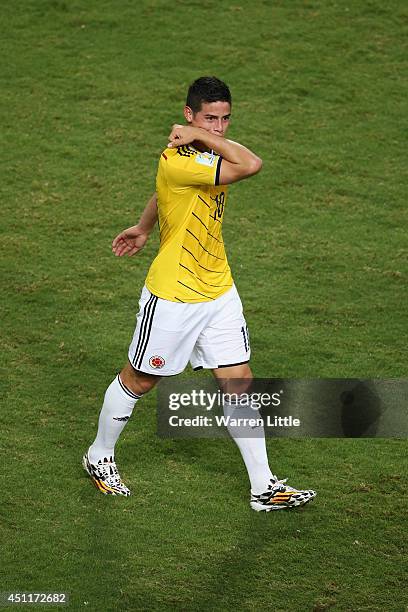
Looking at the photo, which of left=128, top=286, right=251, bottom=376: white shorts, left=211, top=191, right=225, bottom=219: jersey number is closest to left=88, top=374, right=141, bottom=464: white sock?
left=128, top=286, right=251, bottom=376: white shorts

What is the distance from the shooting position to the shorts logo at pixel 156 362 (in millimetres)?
5934

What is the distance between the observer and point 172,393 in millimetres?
7262

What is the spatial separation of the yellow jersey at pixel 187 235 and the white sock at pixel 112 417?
0.55 m

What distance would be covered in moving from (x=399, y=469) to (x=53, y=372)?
7.29ft

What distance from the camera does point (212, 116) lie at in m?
5.64

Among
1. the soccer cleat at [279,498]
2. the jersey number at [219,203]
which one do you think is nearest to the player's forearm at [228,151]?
the jersey number at [219,203]

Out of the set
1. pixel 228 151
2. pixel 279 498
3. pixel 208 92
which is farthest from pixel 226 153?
pixel 279 498

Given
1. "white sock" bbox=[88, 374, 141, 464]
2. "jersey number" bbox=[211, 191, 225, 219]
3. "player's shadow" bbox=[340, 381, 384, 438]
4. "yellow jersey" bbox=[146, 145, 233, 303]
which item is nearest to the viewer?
"yellow jersey" bbox=[146, 145, 233, 303]

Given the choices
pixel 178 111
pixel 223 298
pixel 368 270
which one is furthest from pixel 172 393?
pixel 178 111

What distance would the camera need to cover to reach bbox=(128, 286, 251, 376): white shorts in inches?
232

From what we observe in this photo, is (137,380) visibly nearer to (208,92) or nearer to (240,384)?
(240,384)

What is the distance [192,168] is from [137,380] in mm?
1134

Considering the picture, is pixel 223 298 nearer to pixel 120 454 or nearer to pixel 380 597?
pixel 120 454

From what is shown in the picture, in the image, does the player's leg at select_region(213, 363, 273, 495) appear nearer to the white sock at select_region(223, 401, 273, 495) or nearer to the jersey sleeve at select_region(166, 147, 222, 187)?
the white sock at select_region(223, 401, 273, 495)
